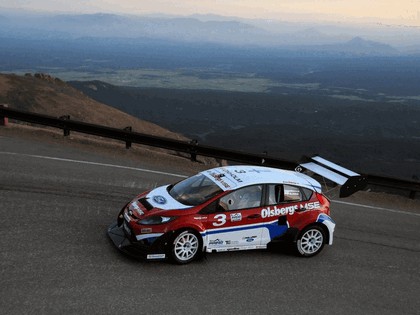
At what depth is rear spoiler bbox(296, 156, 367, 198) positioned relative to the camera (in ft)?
32.5

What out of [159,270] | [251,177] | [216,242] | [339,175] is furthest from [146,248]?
[339,175]

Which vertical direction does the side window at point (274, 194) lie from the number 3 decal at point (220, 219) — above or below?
above

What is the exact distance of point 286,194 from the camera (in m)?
9.77

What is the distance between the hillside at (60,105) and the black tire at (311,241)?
25350 mm

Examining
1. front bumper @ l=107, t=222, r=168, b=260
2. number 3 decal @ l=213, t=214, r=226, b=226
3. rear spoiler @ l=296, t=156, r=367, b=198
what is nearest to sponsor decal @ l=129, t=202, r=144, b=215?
front bumper @ l=107, t=222, r=168, b=260

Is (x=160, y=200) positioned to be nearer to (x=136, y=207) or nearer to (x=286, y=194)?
(x=136, y=207)

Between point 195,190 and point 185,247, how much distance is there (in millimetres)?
1141

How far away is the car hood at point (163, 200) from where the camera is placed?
359 inches

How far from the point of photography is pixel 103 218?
1066 centimetres

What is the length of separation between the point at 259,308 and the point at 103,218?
13.5 feet

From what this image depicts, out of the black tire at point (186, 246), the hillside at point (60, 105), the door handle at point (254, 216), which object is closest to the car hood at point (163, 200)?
the black tire at point (186, 246)

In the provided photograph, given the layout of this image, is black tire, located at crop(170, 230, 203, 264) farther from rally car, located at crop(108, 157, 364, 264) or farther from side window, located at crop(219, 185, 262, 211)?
side window, located at crop(219, 185, 262, 211)

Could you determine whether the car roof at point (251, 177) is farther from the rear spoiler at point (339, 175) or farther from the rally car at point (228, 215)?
the rear spoiler at point (339, 175)

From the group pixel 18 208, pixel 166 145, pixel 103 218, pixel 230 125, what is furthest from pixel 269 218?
pixel 230 125
